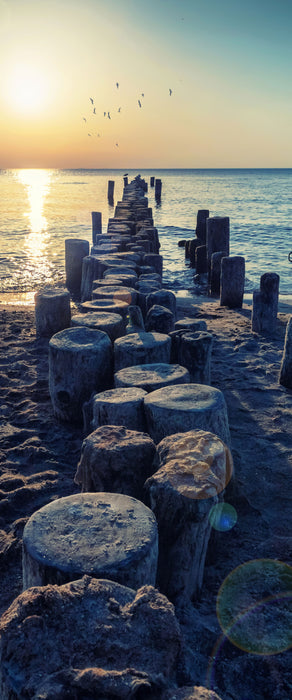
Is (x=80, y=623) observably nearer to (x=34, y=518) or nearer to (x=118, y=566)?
(x=118, y=566)

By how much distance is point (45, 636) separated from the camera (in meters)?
1.44

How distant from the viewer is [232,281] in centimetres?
866

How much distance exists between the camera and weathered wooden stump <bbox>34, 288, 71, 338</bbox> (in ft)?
20.3

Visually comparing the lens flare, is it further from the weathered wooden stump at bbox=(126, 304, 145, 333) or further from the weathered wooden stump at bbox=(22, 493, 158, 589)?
the weathered wooden stump at bbox=(126, 304, 145, 333)

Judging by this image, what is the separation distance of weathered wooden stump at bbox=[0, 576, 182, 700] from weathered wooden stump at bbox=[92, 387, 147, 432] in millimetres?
1439

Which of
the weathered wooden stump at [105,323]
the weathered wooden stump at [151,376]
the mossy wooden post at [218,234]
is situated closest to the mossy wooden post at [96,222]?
the mossy wooden post at [218,234]

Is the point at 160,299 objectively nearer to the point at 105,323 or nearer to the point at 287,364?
the point at 105,323

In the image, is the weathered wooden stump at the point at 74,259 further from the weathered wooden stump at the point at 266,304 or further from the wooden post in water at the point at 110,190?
the wooden post in water at the point at 110,190

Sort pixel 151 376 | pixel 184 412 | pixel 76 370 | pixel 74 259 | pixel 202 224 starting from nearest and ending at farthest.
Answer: pixel 184 412
pixel 151 376
pixel 76 370
pixel 74 259
pixel 202 224

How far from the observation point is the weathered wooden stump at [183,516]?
222 cm

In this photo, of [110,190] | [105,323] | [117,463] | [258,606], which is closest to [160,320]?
[105,323]

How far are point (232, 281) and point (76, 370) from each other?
5.21 metres

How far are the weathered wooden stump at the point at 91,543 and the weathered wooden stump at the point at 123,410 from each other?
3.05 feet

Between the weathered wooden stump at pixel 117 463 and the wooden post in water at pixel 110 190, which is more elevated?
the wooden post in water at pixel 110 190
